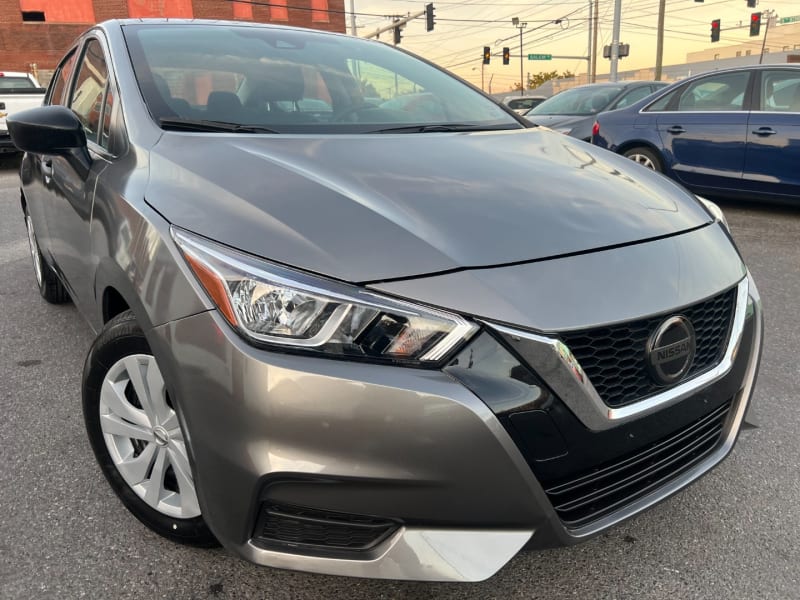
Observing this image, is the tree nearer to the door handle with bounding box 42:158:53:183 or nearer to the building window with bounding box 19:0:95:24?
the building window with bounding box 19:0:95:24

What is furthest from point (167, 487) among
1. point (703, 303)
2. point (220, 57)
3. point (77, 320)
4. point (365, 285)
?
point (77, 320)

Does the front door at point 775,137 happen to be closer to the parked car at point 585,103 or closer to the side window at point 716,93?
the side window at point 716,93

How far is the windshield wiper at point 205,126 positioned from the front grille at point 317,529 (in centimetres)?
121

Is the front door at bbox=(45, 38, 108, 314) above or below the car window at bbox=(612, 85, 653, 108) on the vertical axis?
above

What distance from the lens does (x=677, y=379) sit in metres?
1.51

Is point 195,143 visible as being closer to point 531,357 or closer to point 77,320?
point 531,357

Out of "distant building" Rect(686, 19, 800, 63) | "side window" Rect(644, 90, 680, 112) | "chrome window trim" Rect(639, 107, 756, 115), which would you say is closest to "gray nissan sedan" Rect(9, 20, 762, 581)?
"chrome window trim" Rect(639, 107, 756, 115)

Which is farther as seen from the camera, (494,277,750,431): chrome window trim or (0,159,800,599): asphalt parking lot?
(0,159,800,599): asphalt parking lot

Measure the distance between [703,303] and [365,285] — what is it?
32.7 inches

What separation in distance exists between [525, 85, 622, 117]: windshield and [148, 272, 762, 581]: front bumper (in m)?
8.02

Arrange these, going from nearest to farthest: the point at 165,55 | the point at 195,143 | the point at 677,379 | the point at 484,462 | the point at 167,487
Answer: the point at 484,462, the point at 677,379, the point at 167,487, the point at 195,143, the point at 165,55

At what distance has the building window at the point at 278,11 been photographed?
36.5m

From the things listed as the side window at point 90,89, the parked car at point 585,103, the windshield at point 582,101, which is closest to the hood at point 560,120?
the parked car at point 585,103

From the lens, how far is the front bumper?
126cm
